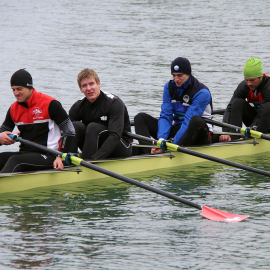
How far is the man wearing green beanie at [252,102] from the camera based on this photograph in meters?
10.9

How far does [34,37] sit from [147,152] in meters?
18.6

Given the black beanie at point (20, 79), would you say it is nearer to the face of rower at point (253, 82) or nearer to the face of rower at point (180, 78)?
the face of rower at point (180, 78)

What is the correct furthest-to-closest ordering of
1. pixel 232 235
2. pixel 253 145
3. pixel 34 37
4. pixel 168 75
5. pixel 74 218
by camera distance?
pixel 34 37 < pixel 168 75 < pixel 253 145 < pixel 74 218 < pixel 232 235

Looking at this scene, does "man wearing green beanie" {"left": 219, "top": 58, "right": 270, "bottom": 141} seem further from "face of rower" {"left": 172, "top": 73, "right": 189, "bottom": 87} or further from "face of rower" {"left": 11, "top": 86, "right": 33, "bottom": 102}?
"face of rower" {"left": 11, "top": 86, "right": 33, "bottom": 102}

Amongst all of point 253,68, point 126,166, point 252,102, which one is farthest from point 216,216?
point 252,102

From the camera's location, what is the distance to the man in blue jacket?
1013 centimetres

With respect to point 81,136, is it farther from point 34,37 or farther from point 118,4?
point 118,4

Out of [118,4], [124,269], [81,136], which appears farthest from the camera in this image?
[118,4]

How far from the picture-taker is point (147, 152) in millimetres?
10641

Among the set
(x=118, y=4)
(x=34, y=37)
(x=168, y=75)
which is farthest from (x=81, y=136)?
(x=118, y=4)

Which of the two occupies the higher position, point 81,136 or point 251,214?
point 81,136

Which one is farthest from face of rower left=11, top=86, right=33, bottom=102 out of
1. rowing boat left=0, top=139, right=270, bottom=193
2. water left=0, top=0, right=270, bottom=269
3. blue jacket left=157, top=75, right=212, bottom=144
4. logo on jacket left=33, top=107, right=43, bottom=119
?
blue jacket left=157, top=75, right=212, bottom=144

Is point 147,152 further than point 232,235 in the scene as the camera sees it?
Yes

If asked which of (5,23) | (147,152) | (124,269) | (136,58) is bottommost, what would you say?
(124,269)
